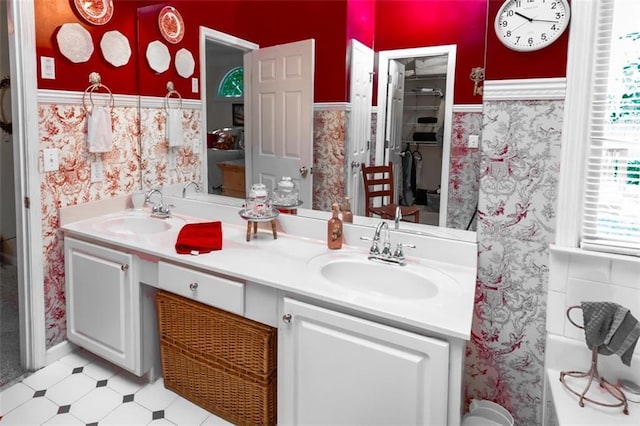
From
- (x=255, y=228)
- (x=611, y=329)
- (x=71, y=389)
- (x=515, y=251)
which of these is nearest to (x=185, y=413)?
(x=71, y=389)

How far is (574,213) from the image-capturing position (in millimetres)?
1550

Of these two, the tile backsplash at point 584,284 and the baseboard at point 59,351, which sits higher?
the tile backsplash at point 584,284

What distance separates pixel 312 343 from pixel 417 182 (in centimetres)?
79

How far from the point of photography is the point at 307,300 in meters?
1.54

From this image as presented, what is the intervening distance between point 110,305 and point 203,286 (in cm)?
70

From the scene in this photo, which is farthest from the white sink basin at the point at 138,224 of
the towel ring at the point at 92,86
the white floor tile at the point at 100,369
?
the white floor tile at the point at 100,369

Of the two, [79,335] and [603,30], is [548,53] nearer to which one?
[603,30]

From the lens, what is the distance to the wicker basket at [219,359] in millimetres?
1746

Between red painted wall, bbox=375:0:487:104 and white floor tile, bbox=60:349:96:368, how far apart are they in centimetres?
224

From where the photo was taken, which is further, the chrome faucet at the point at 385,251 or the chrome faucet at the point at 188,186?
the chrome faucet at the point at 188,186

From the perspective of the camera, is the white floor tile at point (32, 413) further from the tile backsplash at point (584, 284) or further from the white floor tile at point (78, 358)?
the tile backsplash at point (584, 284)

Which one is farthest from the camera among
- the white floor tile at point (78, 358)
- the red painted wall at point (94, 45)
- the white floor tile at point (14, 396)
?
the white floor tile at point (78, 358)

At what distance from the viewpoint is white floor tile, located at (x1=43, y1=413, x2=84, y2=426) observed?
6.37ft

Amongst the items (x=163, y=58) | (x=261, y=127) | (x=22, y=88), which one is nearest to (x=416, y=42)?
(x=261, y=127)
